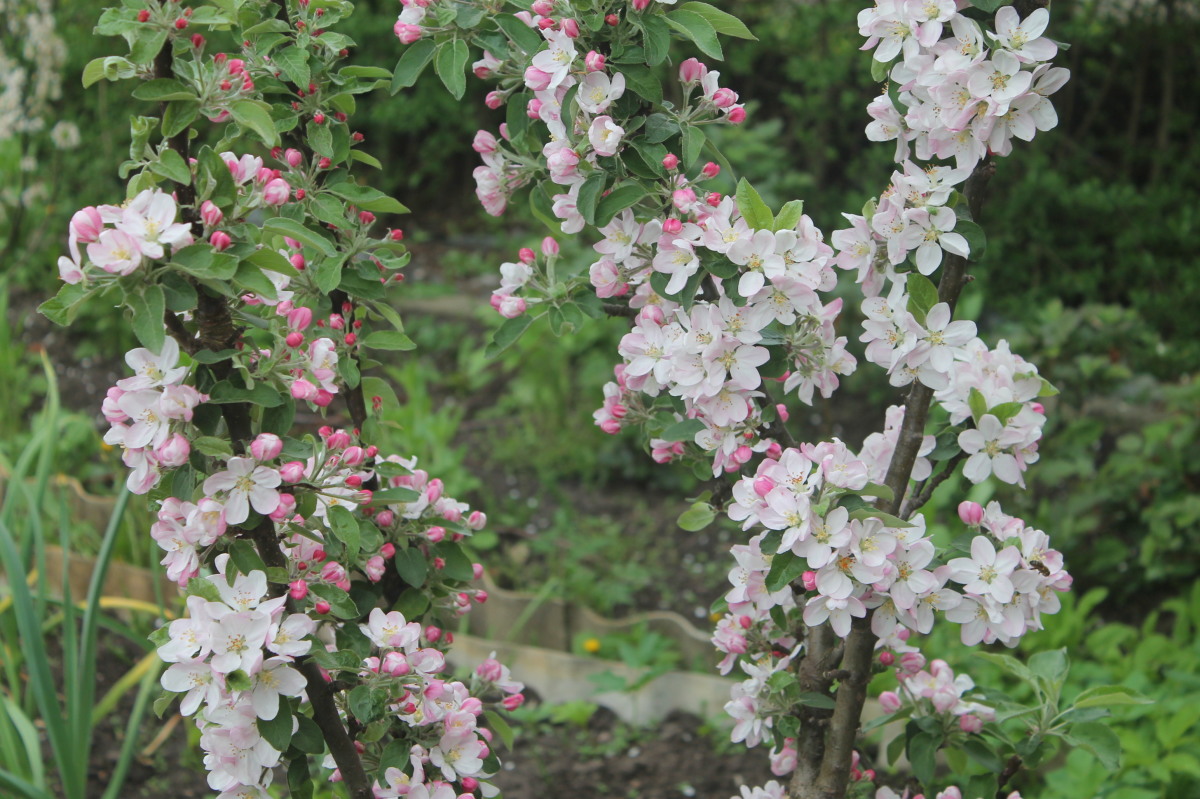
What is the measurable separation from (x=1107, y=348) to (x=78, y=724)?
3.04m

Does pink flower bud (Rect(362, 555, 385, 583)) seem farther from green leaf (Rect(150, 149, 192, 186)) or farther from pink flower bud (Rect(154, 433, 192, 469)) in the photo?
green leaf (Rect(150, 149, 192, 186))

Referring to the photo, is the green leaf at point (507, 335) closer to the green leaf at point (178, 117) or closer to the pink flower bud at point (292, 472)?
the pink flower bud at point (292, 472)

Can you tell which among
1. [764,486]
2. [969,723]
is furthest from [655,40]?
[969,723]

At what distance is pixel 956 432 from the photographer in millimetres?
1447

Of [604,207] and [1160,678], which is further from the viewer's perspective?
[1160,678]

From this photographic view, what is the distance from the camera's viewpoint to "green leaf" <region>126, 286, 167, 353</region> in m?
1.05

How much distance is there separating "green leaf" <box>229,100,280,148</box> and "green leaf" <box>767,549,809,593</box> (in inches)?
28.4

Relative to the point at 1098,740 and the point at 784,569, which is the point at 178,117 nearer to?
the point at 784,569

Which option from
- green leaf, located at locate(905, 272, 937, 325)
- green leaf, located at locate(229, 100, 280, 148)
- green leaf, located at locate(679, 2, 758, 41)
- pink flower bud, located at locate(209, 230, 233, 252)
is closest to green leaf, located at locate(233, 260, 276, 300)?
pink flower bud, located at locate(209, 230, 233, 252)

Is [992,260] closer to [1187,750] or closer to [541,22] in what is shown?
[1187,750]

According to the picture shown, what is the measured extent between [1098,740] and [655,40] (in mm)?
1117

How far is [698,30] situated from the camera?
Result: 4.19 feet

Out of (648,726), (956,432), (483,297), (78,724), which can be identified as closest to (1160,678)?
(648,726)

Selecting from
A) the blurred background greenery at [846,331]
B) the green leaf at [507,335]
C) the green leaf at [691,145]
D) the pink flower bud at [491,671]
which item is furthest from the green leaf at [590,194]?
the blurred background greenery at [846,331]
